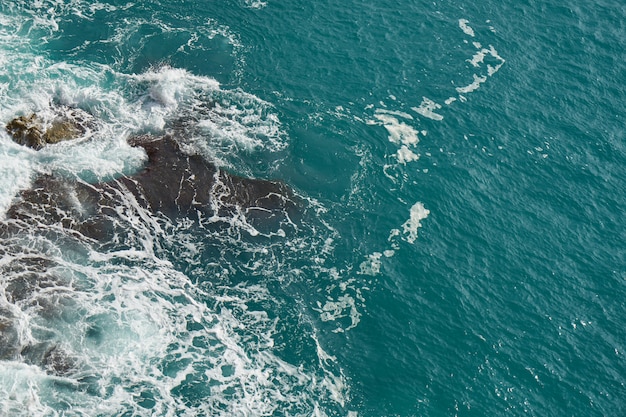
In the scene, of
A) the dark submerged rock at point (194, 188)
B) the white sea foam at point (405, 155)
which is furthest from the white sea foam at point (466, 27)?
the dark submerged rock at point (194, 188)

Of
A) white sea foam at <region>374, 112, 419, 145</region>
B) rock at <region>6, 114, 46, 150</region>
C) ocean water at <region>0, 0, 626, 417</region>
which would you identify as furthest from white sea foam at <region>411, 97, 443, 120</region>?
rock at <region>6, 114, 46, 150</region>

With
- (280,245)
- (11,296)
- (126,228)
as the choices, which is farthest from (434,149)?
(11,296)

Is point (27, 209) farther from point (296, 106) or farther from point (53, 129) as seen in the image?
point (296, 106)

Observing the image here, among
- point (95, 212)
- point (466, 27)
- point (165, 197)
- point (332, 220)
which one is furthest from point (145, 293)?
point (466, 27)

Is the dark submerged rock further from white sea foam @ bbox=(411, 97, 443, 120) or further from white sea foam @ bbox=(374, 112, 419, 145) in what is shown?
white sea foam @ bbox=(411, 97, 443, 120)

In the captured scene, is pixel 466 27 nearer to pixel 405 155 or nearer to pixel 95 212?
pixel 405 155
